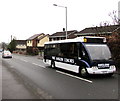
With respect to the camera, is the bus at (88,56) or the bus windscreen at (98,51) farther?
the bus windscreen at (98,51)

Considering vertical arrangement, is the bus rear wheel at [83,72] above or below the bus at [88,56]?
below

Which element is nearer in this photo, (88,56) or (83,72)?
(88,56)

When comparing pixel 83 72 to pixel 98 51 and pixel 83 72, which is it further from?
pixel 98 51

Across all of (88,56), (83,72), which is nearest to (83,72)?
(83,72)

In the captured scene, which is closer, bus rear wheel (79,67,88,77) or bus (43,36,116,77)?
bus (43,36,116,77)

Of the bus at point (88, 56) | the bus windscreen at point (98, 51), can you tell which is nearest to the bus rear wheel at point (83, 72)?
the bus at point (88, 56)

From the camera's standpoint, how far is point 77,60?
10.6 m

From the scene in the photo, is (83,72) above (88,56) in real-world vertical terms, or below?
below

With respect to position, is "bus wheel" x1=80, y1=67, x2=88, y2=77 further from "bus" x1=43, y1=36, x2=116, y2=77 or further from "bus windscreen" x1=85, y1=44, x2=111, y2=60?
"bus windscreen" x1=85, y1=44, x2=111, y2=60

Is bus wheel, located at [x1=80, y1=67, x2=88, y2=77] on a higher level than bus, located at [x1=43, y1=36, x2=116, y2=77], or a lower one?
lower

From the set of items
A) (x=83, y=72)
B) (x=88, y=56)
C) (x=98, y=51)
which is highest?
(x=98, y=51)

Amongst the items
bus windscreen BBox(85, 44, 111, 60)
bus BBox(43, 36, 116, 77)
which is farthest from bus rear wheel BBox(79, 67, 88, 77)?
bus windscreen BBox(85, 44, 111, 60)

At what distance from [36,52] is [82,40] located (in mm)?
36303

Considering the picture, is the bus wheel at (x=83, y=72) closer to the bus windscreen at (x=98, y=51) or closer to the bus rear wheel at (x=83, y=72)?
the bus rear wheel at (x=83, y=72)
